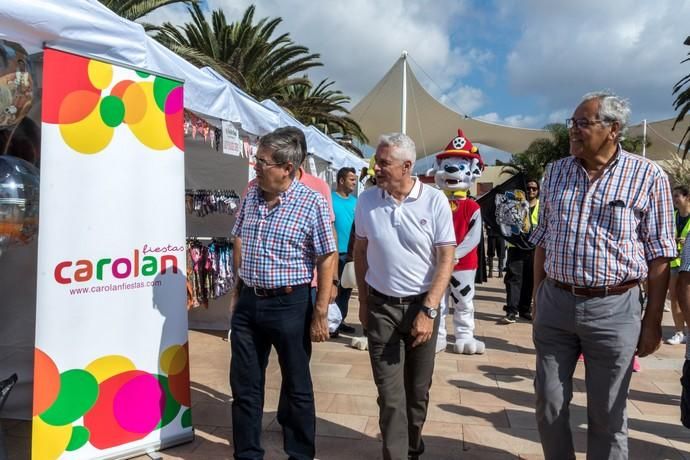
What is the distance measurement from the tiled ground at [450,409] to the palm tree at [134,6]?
7859mm

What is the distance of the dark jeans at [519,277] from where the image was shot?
6.57 meters

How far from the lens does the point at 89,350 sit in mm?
2705

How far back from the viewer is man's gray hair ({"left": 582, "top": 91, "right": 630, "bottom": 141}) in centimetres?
218

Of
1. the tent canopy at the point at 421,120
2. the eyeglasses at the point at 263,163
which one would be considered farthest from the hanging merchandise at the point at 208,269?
the tent canopy at the point at 421,120

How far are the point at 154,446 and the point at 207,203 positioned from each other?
117 inches

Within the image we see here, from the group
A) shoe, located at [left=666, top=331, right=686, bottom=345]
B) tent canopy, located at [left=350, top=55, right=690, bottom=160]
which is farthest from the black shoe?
tent canopy, located at [left=350, top=55, right=690, bottom=160]

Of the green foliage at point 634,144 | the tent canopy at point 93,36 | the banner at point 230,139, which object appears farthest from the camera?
the green foliage at point 634,144

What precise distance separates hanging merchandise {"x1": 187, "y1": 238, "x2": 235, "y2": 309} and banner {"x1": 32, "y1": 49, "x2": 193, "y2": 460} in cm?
191

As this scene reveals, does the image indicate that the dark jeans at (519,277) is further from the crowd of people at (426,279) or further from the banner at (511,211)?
the crowd of people at (426,279)

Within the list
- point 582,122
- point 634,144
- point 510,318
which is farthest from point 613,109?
point 634,144

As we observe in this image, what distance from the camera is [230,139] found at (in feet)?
15.4

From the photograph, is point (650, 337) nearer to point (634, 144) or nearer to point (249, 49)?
point (249, 49)

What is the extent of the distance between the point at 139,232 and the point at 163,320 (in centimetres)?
53

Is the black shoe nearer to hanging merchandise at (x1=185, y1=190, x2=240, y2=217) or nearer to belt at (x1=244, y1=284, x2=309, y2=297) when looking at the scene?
hanging merchandise at (x1=185, y1=190, x2=240, y2=217)
